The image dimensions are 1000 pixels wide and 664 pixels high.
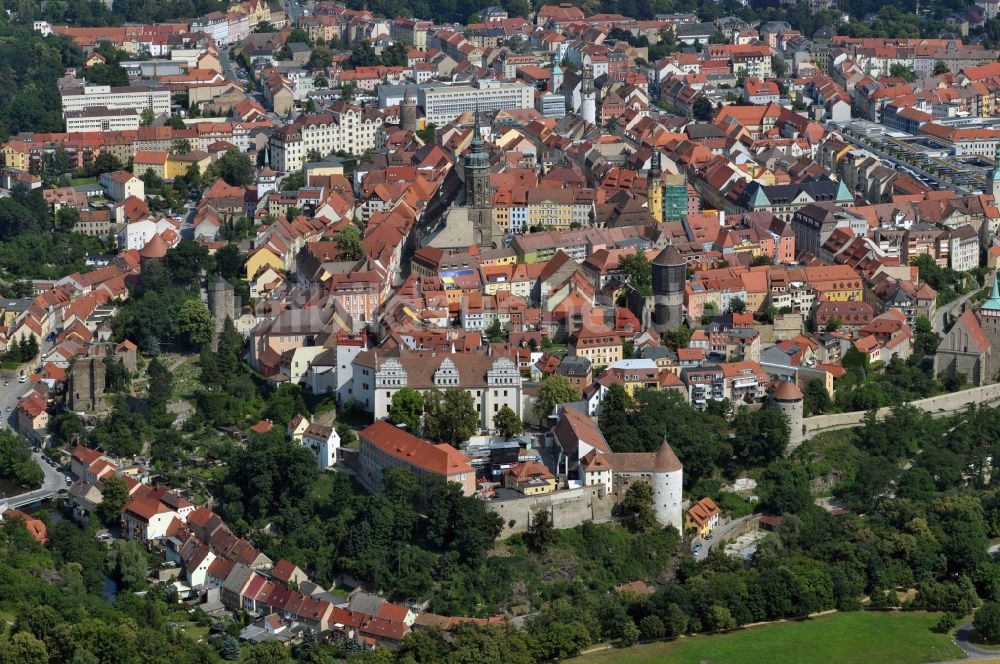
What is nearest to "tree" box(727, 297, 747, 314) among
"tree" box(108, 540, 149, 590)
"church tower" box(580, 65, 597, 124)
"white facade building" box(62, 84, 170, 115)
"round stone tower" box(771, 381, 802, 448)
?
"round stone tower" box(771, 381, 802, 448)

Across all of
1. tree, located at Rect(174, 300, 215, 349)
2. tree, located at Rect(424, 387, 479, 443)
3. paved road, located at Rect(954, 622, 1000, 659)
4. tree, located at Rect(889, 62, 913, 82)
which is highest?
tree, located at Rect(889, 62, 913, 82)

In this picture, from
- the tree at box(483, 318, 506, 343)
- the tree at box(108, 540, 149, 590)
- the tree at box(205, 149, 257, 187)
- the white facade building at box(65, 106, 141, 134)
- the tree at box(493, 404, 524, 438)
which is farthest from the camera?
the white facade building at box(65, 106, 141, 134)

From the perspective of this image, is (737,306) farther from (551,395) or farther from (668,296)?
(551,395)

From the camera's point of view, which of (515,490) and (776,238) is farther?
(776,238)

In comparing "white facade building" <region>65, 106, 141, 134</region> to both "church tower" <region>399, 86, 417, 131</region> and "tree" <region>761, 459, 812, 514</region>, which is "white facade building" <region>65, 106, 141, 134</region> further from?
"tree" <region>761, 459, 812, 514</region>

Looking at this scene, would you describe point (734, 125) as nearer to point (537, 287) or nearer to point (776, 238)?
point (776, 238)

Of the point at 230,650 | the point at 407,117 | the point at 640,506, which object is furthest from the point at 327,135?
the point at 230,650

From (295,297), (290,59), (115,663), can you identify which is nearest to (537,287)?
(295,297)
